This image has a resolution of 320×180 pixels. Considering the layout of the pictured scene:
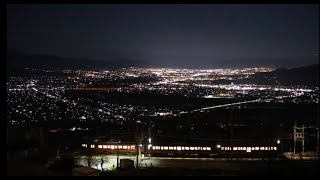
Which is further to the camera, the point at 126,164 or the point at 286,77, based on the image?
the point at 286,77

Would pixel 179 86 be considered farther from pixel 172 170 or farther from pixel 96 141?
Answer: pixel 172 170

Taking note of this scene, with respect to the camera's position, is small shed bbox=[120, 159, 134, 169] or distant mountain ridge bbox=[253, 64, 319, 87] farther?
distant mountain ridge bbox=[253, 64, 319, 87]

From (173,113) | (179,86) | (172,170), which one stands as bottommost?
(172,170)

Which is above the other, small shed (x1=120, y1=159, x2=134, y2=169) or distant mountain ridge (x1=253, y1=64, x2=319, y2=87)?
distant mountain ridge (x1=253, y1=64, x2=319, y2=87)

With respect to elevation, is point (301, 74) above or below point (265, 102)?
above

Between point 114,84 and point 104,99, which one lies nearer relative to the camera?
point 114,84

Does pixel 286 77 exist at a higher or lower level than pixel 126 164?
higher

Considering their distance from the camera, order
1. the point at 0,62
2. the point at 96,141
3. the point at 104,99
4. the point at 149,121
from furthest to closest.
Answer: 1. the point at 149,121
2. the point at 104,99
3. the point at 96,141
4. the point at 0,62

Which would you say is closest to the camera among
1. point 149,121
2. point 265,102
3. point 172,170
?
point 172,170

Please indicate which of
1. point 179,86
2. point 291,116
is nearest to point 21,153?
point 179,86

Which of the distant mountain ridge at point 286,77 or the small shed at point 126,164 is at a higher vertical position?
the distant mountain ridge at point 286,77

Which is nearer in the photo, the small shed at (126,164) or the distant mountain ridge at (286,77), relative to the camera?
the small shed at (126,164)
